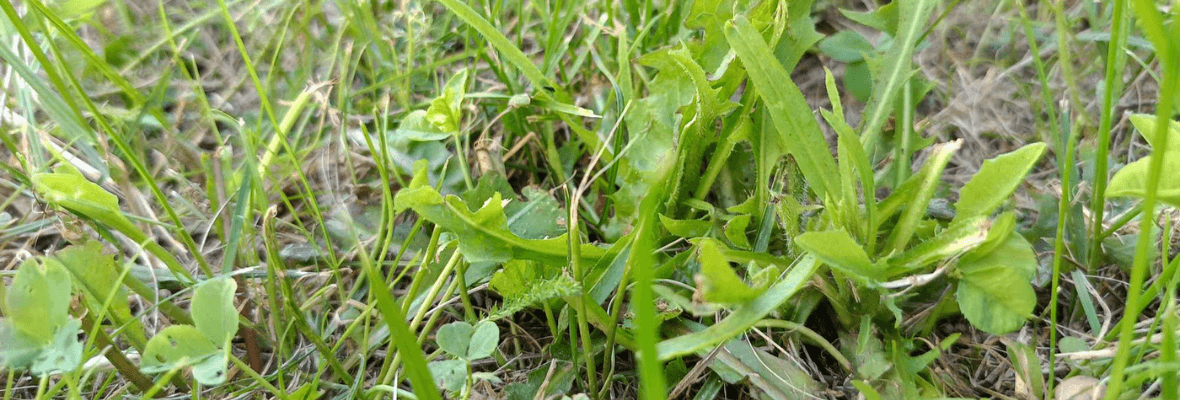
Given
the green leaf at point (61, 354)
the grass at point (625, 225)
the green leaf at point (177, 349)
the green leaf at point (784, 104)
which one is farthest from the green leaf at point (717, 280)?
the green leaf at point (61, 354)

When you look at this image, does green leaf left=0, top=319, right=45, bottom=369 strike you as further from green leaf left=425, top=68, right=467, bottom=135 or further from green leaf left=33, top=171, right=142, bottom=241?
green leaf left=425, top=68, right=467, bottom=135

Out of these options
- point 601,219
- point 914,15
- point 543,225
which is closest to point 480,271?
point 543,225

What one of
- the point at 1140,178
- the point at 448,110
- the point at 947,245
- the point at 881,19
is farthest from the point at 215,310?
the point at 881,19

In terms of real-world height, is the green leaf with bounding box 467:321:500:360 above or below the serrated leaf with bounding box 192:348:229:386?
below

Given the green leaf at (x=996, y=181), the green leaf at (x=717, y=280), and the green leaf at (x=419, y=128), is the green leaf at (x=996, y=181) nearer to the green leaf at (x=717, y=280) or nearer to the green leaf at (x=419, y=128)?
the green leaf at (x=717, y=280)

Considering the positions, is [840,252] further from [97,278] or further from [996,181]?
[97,278]

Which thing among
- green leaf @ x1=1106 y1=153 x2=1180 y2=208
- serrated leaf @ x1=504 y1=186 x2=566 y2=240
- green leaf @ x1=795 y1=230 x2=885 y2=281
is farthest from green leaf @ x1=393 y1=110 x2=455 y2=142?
green leaf @ x1=1106 y1=153 x2=1180 y2=208

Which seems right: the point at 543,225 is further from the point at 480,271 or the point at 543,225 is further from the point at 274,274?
the point at 274,274
